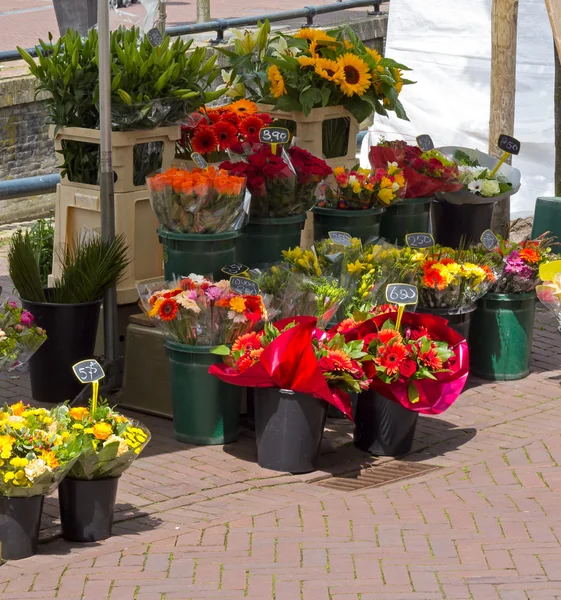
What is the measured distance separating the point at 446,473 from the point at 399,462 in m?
0.28

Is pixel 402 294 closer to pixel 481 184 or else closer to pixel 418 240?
pixel 418 240

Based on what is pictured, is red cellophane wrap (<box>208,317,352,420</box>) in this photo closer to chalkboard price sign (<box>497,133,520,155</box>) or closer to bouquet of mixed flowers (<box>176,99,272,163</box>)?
bouquet of mixed flowers (<box>176,99,272,163</box>)

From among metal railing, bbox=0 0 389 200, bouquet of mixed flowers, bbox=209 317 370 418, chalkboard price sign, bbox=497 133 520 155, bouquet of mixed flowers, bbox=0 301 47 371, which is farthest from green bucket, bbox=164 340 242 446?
chalkboard price sign, bbox=497 133 520 155

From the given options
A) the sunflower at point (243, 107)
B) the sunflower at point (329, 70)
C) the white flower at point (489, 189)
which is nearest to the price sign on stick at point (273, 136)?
the sunflower at point (243, 107)

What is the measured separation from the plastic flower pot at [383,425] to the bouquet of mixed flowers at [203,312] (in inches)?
27.2

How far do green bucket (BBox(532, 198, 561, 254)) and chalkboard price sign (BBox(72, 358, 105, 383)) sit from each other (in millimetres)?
5045

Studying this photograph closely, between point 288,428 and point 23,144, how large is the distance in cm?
733

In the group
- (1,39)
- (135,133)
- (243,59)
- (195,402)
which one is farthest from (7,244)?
(1,39)

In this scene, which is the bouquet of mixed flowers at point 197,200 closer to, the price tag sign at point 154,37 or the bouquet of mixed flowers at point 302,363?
the bouquet of mixed flowers at point 302,363

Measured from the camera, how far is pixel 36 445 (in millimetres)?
4523

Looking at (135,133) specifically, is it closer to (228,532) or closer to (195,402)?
(195,402)

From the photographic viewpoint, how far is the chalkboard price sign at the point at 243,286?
5.85m

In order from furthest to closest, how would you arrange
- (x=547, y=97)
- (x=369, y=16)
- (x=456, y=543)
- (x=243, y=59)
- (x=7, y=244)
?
1. (x=369, y=16)
2. (x=547, y=97)
3. (x=7, y=244)
4. (x=243, y=59)
5. (x=456, y=543)

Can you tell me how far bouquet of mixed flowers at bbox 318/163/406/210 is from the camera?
7.03 meters
